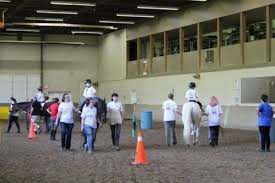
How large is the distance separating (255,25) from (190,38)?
248 inches

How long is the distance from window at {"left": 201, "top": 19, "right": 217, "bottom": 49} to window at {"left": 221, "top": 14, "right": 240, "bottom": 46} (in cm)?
70

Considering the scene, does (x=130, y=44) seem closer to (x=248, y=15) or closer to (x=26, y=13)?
(x=26, y=13)

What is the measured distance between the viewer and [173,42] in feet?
130

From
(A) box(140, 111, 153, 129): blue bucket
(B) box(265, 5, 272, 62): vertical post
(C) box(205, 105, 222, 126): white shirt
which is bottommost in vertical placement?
(A) box(140, 111, 153, 129): blue bucket

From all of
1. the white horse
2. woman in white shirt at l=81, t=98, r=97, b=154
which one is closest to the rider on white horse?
the white horse

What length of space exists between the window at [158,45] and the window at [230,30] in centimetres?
718

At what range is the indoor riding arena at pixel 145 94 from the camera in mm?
13688

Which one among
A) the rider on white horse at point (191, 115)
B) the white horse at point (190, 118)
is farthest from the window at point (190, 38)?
the white horse at point (190, 118)

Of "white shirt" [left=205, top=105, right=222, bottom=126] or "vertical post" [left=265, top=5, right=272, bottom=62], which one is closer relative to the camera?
"white shirt" [left=205, top=105, right=222, bottom=126]

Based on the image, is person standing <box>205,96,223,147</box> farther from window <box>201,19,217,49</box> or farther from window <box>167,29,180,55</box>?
window <box>167,29,180,55</box>

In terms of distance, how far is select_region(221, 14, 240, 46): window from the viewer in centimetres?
3255

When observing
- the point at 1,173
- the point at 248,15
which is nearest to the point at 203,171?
the point at 1,173

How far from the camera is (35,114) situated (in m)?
24.4

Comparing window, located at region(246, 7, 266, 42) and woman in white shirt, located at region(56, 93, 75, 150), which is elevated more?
window, located at region(246, 7, 266, 42)
